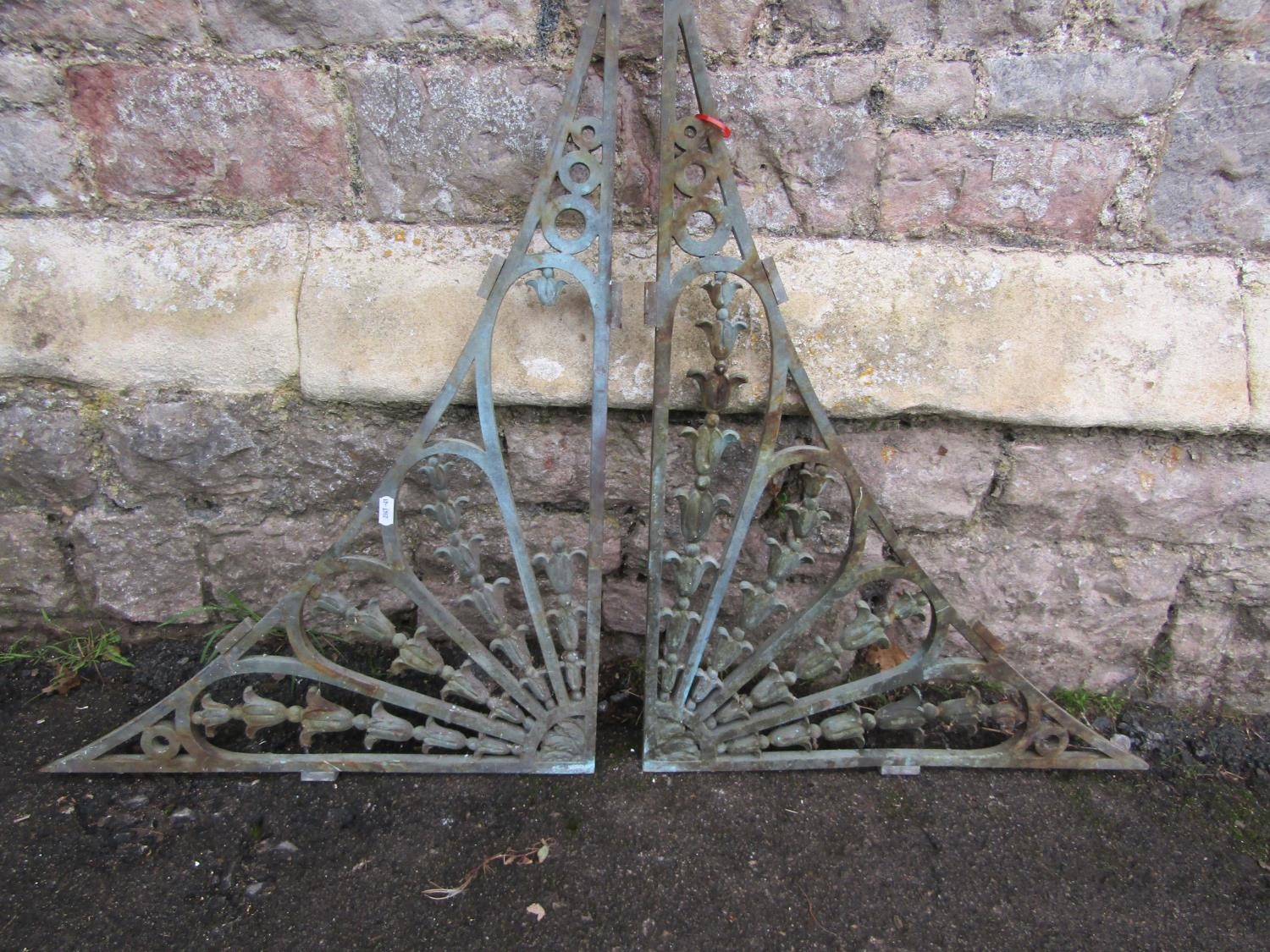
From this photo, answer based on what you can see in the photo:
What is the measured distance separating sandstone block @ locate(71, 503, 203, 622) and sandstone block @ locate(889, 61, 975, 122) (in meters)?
1.68

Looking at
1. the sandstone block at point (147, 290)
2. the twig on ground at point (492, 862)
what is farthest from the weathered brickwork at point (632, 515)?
the twig on ground at point (492, 862)

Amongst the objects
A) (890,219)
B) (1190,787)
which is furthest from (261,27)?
(1190,787)

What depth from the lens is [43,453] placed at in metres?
1.60

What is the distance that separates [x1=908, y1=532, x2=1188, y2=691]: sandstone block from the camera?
5.42 feet

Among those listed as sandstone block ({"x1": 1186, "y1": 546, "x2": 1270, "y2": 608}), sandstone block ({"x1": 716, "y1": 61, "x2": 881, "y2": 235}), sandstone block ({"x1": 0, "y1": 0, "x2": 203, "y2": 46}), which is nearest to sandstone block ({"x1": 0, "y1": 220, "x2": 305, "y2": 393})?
sandstone block ({"x1": 0, "y1": 0, "x2": 203, "y2": 46})

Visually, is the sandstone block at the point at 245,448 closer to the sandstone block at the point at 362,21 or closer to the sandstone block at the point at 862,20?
the sandstone block at the point at 362,21

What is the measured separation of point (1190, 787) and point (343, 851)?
1.67 m

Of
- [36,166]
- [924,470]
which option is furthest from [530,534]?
[36,166]

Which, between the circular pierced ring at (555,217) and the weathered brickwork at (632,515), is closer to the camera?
the circular pierced ring at (555,217)

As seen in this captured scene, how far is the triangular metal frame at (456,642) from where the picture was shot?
1.34 metres

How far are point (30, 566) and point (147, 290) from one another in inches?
27.6

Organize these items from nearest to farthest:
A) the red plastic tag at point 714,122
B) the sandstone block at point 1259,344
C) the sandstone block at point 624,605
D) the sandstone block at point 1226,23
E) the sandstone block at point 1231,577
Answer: the red plastic tag at point 714,122, the sandstone block at point 1226,23, the sandstone block at point 1259,344, the sandstone block at point 1231,577, the sandstone block at point 624,605

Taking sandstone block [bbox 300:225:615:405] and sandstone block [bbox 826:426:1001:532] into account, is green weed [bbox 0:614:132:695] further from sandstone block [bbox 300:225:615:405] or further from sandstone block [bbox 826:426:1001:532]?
sandstone block [bbox 826:426:1001:532]

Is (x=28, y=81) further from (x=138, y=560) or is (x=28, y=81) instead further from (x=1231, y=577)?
(x=1231, y=577)
